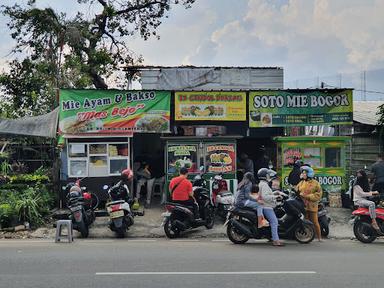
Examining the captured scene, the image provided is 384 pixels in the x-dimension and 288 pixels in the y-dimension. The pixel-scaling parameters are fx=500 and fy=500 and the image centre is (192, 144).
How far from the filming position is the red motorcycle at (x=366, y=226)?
449 inches

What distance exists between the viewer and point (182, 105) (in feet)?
51.2

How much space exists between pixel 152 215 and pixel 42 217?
3.05 m

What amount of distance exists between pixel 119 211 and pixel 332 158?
7.45 m

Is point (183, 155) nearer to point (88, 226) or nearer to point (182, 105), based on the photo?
point (182, 105)

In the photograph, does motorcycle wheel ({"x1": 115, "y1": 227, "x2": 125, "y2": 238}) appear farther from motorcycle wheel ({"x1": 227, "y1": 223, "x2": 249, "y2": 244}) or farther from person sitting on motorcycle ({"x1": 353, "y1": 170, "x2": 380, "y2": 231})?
person sitting on motorcycle ({"x1": 353, "y1": 170, "x2": 380, "y2": 231})

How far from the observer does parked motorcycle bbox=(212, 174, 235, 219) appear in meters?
13.7

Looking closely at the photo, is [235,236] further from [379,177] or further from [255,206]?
[379,177]

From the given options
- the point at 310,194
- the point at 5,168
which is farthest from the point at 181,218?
the point at 5,168

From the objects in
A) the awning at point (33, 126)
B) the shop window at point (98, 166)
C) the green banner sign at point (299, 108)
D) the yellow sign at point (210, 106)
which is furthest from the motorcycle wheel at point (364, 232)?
the awning at point (33, 126)

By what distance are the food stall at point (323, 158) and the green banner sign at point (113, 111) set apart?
3.93m

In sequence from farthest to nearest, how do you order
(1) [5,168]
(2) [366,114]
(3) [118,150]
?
(2) [366,114]
(1) [5,168]
(3) [118,150]

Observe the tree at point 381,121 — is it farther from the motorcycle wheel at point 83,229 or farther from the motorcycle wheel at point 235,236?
the motorcycle wheel at point 83,229

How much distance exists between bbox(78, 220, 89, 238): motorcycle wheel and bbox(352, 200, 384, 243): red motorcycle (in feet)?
20.9

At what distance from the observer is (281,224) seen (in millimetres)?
11117
